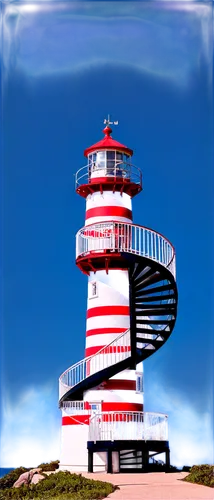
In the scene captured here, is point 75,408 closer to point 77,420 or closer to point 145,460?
point 77,420

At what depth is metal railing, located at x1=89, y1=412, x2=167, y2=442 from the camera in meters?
21.0

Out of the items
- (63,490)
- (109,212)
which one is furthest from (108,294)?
(63,490)

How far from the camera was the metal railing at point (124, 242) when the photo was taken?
21.6 meters

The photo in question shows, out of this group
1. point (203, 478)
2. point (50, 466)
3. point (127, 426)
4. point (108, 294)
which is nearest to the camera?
point (203, 478)

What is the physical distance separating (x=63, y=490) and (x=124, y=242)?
8771 millimetres

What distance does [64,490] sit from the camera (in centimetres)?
1562

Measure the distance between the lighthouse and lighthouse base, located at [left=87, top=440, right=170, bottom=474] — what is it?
2cm

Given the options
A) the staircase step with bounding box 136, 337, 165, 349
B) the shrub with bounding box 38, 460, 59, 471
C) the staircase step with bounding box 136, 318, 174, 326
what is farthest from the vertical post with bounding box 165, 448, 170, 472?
the shrub with bounding box 38, 460, 59, 471

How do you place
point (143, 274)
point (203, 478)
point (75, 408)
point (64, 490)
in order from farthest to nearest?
1. point (75, 408)
2. point (143, 274)
3. point (203, 478)
4. point (64, 490)

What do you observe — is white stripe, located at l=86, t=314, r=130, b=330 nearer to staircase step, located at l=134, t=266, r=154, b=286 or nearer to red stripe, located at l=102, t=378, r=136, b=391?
red stripe, located at l=102, t=378, r=136, b=391

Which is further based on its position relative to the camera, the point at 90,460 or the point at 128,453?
the point at 128,453

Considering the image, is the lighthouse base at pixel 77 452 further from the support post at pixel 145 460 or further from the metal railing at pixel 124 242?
the metal railing at pixel 124 242

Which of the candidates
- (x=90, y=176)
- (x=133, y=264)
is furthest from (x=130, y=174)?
(x=133, y=264)

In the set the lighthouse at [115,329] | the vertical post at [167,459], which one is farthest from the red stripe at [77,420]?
the vertical post at [167,459]
